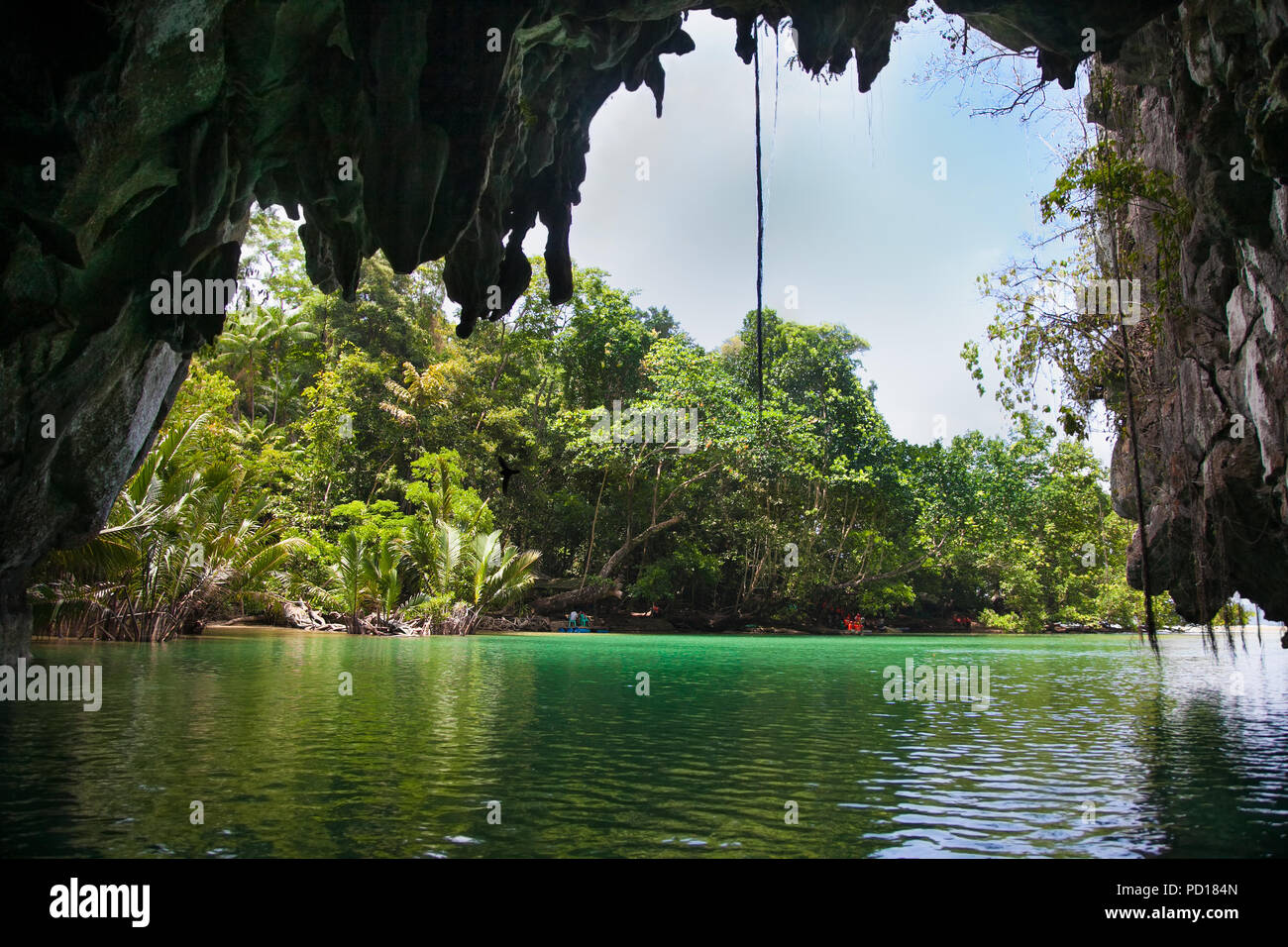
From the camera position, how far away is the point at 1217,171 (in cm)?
873

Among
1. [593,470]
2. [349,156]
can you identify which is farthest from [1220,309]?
[593,470]

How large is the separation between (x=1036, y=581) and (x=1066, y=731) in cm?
3679

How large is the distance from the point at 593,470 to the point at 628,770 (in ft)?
90.8

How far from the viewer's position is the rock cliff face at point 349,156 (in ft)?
20.5

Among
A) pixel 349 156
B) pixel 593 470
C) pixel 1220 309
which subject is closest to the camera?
pixel 349 156

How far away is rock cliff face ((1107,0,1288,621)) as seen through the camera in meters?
8.02

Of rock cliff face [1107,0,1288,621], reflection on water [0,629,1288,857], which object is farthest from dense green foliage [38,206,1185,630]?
reflection on water [0,629,1288,857]

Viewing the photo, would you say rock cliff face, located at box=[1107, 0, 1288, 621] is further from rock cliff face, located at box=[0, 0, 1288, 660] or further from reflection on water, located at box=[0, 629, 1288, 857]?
reflection on water, located at box=[0, 629, 1288, 857]

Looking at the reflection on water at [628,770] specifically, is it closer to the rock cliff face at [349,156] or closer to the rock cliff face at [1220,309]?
the rock cliff face at [1220,309]

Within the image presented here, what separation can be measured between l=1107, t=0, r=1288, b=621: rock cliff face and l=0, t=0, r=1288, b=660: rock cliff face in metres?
0.04

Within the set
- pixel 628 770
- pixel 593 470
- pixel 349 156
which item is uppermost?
pixel 349 156

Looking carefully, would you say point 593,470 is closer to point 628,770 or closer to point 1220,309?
point 1220,309

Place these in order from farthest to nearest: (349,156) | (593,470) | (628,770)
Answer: (593,470) → (349,156) → (628,770)

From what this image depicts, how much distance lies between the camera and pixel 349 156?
313 inches
